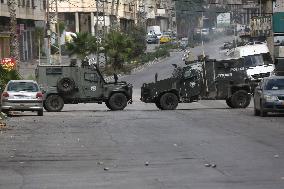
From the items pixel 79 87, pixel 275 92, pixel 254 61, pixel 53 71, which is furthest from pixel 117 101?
pixel 254 61

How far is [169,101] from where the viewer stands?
44438mm

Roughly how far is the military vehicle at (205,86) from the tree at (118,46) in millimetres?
42391

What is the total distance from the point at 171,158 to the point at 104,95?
26.1 m

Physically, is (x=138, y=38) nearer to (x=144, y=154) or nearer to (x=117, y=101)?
(x=117, y=101)

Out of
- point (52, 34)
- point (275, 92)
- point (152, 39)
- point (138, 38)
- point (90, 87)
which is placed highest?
point (152, 39)

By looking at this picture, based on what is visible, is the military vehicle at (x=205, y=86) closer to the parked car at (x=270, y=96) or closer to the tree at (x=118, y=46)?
the parked car at (x=270, y=96)

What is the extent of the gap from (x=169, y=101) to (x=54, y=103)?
544 cm

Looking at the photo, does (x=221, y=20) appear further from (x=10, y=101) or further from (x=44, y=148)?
(x=44, y=148)

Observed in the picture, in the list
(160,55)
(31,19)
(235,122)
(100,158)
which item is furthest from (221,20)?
(100,158)

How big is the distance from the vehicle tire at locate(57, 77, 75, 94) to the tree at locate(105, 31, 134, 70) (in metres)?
42.4

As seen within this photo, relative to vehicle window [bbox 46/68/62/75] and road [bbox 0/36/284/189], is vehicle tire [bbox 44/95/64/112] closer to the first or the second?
vehicle window [bbox 46/68/62/75]

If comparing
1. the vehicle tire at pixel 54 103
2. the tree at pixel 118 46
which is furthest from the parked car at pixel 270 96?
the tree at pixel 118 46

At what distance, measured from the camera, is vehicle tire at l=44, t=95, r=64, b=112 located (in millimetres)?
43969

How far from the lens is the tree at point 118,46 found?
8675cm
